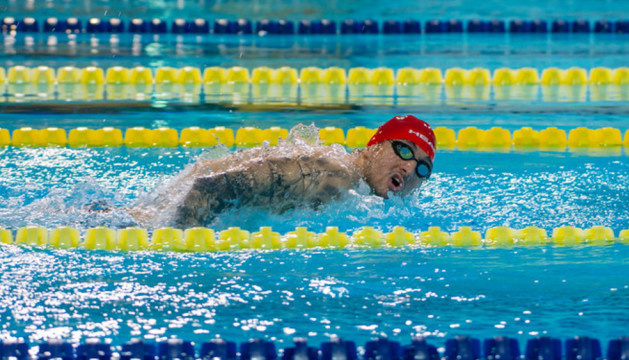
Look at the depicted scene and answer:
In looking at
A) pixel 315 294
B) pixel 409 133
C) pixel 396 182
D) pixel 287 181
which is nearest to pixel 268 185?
pixel 287 181

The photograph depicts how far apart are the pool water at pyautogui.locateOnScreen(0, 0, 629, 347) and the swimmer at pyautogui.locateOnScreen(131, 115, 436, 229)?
0.08 metres

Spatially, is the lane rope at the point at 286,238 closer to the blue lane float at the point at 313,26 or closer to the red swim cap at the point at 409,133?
the red swim cap at the point at 409,133

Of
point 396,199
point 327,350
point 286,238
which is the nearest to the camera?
point 327,350

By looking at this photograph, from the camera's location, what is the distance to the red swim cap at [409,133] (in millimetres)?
4387

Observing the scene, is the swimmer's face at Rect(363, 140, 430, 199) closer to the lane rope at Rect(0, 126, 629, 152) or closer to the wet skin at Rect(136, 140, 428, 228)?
the wet skin at Rect(136, 140, 428, 228)

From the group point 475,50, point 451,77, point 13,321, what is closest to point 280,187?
point 13,321

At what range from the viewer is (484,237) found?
4.49m

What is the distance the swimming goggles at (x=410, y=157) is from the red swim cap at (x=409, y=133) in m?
0.03

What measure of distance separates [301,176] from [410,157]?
48 cm

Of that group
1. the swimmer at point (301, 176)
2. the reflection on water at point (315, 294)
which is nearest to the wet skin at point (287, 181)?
the swimmer at point (301, 176)

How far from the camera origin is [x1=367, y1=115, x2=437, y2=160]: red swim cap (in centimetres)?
439

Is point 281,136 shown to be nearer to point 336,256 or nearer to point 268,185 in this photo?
point 268,185

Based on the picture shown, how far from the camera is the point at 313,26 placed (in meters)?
11.0

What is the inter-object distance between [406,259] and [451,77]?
4.80m
